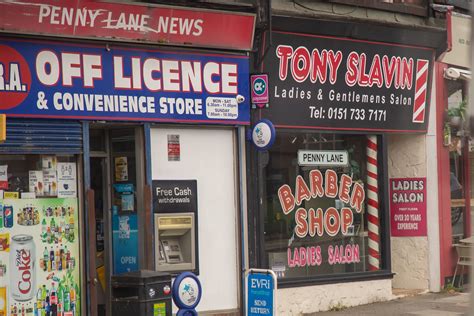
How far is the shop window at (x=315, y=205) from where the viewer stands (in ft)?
46.7

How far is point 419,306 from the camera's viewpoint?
1518cm

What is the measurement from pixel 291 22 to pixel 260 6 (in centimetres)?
77

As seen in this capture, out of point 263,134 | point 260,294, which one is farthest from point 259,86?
point 260,294

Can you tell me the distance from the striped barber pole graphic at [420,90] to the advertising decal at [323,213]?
1.90m

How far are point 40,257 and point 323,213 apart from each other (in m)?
5.08

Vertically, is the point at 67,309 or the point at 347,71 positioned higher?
the point at 347,71

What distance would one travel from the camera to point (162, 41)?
12.6 metres

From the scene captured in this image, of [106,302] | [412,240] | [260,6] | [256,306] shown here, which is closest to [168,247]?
[106,302]

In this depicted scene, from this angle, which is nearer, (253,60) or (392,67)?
(253,60)

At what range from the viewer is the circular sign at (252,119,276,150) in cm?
1314

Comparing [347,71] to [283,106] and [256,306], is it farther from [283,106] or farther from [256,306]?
[256,306]

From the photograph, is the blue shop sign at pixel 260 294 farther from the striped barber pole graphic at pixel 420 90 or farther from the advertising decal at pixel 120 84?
the striped barber pole graphic at pixel 420 90

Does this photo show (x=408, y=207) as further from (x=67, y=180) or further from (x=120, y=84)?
(x=67, y=180)

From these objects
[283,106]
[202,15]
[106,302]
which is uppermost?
[202,15]
